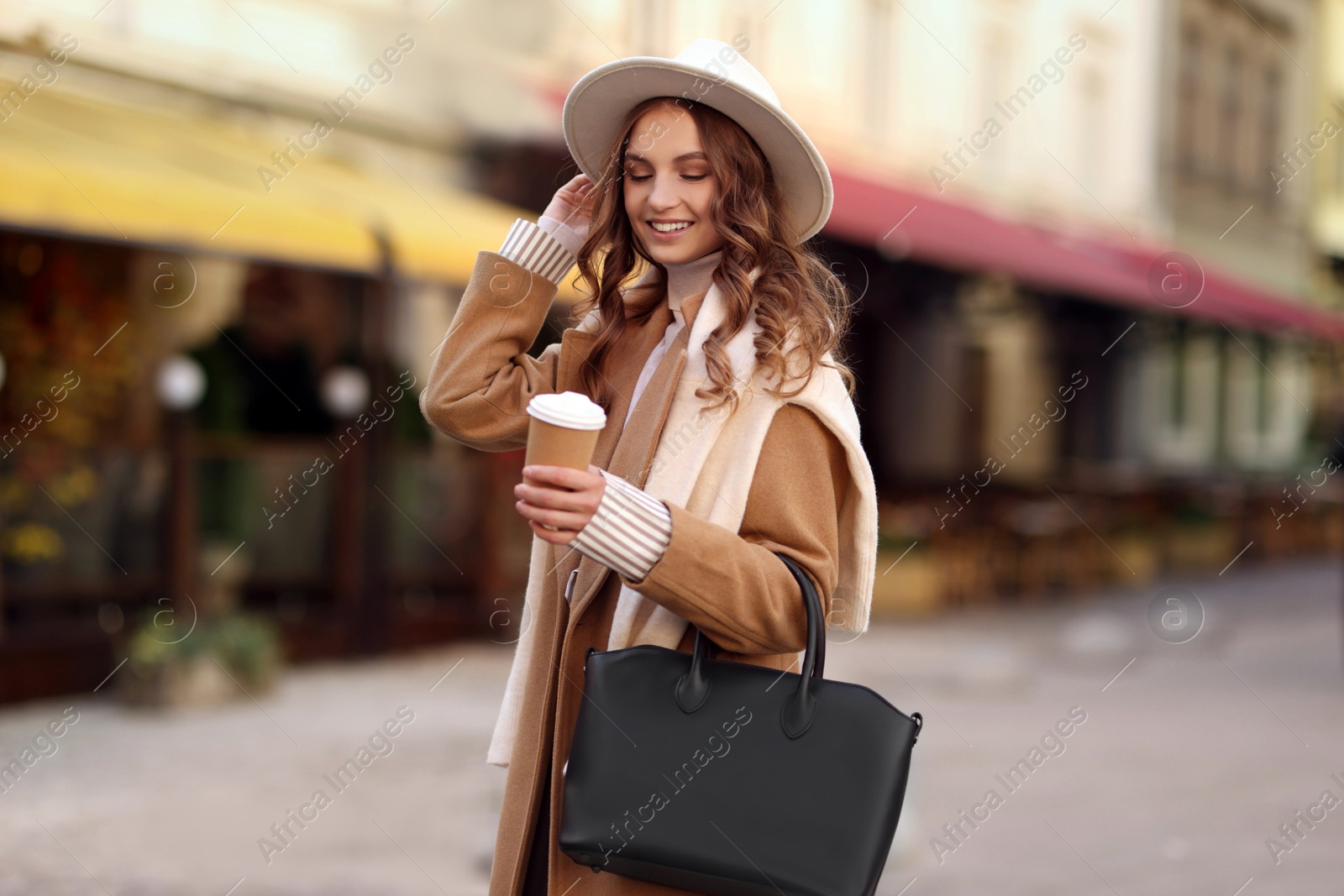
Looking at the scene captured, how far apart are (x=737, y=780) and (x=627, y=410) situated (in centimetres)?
54

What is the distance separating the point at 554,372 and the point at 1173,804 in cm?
441

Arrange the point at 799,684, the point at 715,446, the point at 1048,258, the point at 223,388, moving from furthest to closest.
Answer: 1. the point at 1048,258
2. the point at 223,388
3. the point at 715,446
4. the point at 799,684

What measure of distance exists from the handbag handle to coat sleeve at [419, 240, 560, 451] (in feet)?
1.60

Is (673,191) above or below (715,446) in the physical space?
above

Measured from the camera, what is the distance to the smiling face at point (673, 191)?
6.31 ft

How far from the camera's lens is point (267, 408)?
820cm

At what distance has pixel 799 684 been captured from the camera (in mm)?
1706

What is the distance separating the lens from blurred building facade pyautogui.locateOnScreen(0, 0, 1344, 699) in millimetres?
7027

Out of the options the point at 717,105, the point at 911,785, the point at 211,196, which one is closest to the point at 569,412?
the point at 717,105

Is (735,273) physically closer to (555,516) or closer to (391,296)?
(555,516)

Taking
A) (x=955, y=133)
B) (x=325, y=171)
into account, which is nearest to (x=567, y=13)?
(x=325, y=171)

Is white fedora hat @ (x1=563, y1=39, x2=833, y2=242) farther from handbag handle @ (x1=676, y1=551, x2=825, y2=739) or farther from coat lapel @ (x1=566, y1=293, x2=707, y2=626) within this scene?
handbag handle @ (x1=676, y1=551, x2=825, y2=739)

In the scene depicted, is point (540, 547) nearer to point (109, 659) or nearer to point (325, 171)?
point (109, 659)

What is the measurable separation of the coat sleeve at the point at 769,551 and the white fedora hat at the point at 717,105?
356 millimetres
